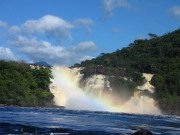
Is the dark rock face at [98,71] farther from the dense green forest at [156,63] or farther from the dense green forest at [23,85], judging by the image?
the dense green forest at [23,85]

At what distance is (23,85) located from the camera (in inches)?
3644

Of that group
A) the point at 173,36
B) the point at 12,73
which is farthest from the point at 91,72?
the point at 173,36

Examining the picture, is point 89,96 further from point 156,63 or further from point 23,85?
point 156,63

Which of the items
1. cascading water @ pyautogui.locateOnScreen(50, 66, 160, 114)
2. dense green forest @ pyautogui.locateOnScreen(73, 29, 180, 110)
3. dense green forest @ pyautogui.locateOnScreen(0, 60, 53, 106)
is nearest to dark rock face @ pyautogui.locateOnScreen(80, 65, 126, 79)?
cascading water @ pyautogui.locateOnScreen(50, 66, 160, 114)

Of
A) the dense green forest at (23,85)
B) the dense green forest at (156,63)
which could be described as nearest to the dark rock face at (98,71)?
the dense green forest at (156,63)

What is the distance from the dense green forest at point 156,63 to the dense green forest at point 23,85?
17038 millimetres

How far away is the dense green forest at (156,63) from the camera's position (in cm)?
10200

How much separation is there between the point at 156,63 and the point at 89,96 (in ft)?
100

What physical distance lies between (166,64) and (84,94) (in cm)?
3098

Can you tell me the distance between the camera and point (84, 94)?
328ft

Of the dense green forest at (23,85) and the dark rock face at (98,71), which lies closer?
the dense green forest at (23,85)

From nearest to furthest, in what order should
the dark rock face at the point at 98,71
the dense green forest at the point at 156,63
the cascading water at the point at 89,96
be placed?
the cascading water at the point at 89,96
the dense green forest at the point at 156,63
the dark rock face at the point at 98,71

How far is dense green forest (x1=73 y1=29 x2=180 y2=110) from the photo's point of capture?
102 m

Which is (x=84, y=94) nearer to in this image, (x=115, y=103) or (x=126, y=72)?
(x=115, y=103)
